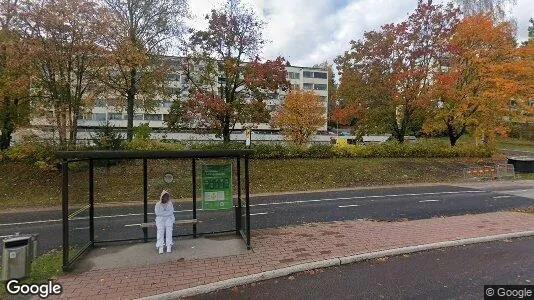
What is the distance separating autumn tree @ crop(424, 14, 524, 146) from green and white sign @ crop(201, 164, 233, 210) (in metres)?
19.4

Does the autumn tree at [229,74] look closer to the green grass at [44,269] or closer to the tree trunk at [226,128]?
the tree trunk at [226,128]

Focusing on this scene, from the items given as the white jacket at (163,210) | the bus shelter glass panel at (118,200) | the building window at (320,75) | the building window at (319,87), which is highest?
the building window at (320,75)

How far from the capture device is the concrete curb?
5316 millimetres

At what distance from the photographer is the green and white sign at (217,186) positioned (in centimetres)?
816

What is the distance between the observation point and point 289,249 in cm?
729

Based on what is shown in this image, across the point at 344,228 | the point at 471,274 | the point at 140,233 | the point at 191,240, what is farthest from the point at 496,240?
the point at 140,233

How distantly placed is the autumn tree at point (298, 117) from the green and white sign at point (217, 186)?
2708cm

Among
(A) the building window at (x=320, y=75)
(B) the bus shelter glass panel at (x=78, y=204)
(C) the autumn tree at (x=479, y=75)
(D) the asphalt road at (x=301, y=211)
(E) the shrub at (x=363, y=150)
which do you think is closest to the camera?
A: (B) the bus shelter glass panel at (x=78, y=204)

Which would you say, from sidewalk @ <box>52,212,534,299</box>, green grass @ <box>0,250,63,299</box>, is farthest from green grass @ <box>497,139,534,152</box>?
green grass @ <box>0,250,63,299</box>

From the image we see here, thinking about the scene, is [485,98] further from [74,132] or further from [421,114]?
[74,132]

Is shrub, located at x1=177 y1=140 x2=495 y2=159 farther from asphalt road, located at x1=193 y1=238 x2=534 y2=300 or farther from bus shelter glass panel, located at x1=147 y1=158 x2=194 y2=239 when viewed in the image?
asphalt road, located at x1=193 y1=238 x2=534 y2=300

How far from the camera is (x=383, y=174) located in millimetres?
20516

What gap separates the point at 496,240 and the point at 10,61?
64.4 feet
